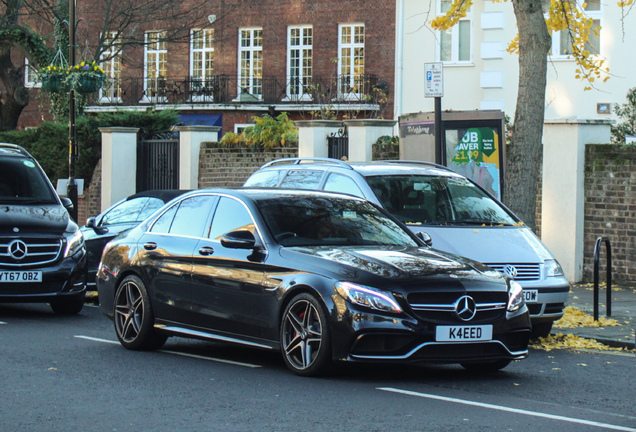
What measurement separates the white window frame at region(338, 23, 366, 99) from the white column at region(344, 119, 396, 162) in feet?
56.6

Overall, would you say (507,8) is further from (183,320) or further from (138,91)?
(183,320)

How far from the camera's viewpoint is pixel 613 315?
44.0ft

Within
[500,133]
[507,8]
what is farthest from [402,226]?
[507,8]

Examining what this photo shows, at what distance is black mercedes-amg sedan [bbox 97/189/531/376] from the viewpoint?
8281mm

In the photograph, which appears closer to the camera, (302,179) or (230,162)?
(302,179)

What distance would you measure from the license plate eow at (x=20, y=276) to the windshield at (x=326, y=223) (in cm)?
459

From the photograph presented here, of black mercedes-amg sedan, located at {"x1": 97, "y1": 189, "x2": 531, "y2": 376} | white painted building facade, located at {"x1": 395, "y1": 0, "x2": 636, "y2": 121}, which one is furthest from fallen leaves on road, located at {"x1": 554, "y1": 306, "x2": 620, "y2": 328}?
white painted building facade, located at {"x1": 395, "y1": 0, "x2": 636, "y2": 121}

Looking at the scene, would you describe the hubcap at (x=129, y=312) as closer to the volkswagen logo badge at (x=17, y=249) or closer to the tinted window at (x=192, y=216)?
the tinted window at (x=192, y=216)

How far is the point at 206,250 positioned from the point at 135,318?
4.05 ft

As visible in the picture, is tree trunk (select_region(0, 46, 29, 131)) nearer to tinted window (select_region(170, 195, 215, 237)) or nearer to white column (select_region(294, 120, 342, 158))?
white column (select_region(294, 120, 342, 158))

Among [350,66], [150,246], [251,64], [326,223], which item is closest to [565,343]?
[326,223]

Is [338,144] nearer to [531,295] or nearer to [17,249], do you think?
[17,249]

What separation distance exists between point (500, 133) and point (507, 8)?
1705 centimetres

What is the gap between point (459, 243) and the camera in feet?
37.4
